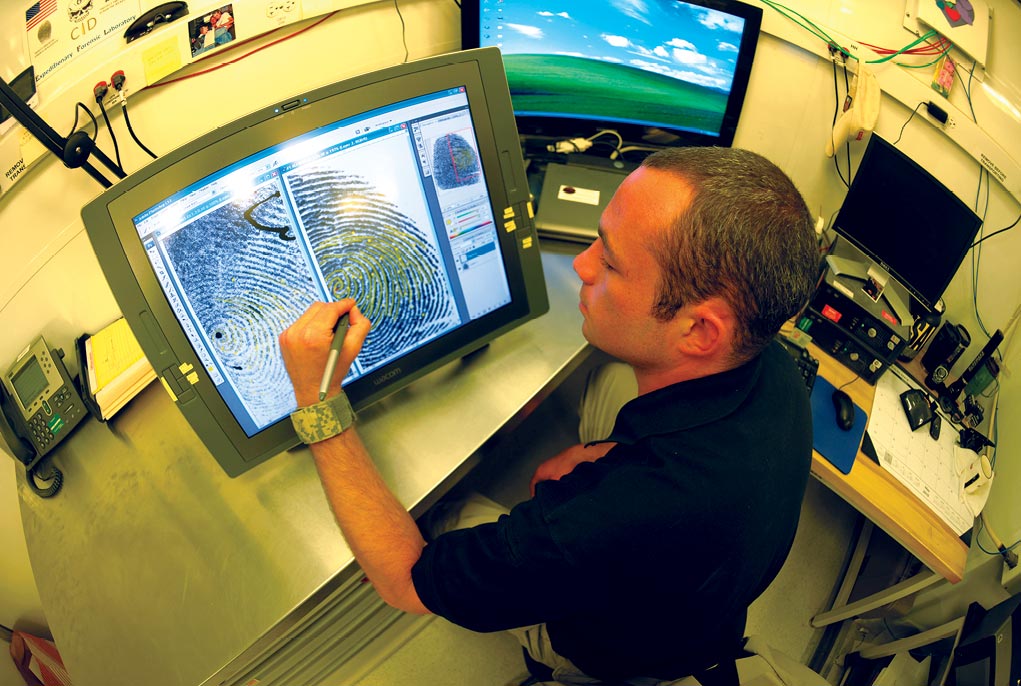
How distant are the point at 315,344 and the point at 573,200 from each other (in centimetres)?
87

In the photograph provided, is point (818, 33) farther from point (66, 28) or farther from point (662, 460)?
point (66, 28)

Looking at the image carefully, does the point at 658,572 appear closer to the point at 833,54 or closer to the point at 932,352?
the point at 932,352

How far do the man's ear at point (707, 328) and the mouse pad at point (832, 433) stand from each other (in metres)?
0.62

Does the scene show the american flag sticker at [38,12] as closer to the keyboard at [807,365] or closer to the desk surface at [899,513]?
the keyboard at [807,365]

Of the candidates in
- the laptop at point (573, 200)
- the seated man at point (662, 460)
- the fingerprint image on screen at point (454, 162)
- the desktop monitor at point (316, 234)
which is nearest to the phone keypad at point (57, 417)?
the desktop monitor at point (316, 234)

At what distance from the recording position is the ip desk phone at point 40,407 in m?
1.16

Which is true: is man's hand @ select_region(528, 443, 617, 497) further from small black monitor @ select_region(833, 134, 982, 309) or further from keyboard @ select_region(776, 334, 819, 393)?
small black monitor @ select_region(833, 134, 982, 309)

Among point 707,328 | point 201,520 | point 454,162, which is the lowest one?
point 201,520

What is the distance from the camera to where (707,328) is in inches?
36.2

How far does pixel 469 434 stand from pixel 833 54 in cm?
138

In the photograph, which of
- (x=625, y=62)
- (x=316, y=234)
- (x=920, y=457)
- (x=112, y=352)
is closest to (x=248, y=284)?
(x=316, y=234)

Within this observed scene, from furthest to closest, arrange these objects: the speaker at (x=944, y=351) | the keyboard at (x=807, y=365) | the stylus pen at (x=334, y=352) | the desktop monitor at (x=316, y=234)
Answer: the speaker at (x=944, y=351) < the keyboard at (x=807, y=365) < the stylus pen at (x=334, y=352) < the desktop monitor at (x=316, y=234)

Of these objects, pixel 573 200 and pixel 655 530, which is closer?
pixel 655 530

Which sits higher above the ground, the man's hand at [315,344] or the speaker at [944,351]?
the man's hand at [315,344]
